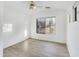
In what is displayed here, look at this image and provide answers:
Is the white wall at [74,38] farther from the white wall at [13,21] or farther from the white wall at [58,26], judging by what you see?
the white wall at [58,26]

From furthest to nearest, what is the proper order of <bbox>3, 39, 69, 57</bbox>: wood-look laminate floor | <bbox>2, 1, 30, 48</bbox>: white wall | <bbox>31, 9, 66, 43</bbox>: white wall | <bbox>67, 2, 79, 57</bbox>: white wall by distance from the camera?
<bbox>31, 9, 66, 43</bbox>: white wall
<bbox>2, 1, 30, 48</bbox>: white wall
<bbox>3, 39, 69, 57</bbox>: wood-look laminate floor
<bbox>67, 2, 79, 57</bbox>: white wall

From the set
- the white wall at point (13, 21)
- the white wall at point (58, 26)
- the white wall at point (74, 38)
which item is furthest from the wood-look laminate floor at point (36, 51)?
the white wall at point (58, 26)

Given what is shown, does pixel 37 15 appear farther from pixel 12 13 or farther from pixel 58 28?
pixel 12 13

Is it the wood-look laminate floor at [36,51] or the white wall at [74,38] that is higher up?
the white wall at [74,38]

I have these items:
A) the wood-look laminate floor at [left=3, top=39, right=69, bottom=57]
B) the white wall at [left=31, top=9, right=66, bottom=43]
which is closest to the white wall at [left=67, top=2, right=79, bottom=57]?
the wood-look laminate floor at [left=3, top=39, right=69, bottom=57]

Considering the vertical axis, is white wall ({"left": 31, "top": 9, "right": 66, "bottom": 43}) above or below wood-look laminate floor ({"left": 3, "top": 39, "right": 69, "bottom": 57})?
above

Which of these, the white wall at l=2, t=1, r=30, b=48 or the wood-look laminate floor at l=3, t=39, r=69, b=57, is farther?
the white wall at l=2, t=1, r=30, b=48

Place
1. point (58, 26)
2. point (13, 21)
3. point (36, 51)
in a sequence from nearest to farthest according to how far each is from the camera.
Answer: point (36, 51) < point (13, 21) < point (58, 26)

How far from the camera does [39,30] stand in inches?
334

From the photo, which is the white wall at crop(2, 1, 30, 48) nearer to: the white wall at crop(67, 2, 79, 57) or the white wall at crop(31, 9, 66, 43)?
the white wall at crop(31, 9, 66, 43)

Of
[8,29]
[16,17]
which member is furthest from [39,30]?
[8,29]

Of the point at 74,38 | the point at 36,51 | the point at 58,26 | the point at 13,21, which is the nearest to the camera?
the point at 74,38

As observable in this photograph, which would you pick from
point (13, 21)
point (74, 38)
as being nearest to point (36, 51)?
point (74, 38)

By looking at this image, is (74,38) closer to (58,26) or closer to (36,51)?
(36,51)
